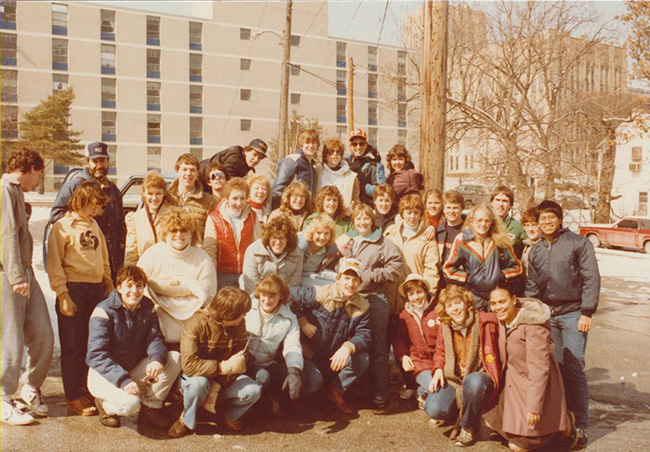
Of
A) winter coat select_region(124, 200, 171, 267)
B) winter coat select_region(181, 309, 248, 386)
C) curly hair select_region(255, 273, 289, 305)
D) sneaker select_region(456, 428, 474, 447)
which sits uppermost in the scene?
winter coat select_region(124, 200, 171, 267)

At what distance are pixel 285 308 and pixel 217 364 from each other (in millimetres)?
753

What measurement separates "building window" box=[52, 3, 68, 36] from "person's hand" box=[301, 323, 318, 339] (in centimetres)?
5610

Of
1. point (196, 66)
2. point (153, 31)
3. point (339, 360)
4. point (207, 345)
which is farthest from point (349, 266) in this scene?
point (153, 31)

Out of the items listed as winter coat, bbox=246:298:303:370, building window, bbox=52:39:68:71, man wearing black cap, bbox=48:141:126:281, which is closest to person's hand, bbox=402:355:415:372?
winter coat, bbox=246:298:303:370

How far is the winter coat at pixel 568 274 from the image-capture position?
4.75 meters

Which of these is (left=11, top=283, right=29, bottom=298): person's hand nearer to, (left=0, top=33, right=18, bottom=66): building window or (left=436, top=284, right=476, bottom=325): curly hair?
(left=436, top=284, right=476, bottom=325): curly hair

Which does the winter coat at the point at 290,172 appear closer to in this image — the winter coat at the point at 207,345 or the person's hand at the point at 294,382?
the winter coat at the point at 207,345

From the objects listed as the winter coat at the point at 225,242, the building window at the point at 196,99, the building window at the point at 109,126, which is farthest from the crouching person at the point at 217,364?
the building window at the point at 196,99

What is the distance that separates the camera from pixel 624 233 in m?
24.1

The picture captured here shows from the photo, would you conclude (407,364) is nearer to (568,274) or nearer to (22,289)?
(568,274)

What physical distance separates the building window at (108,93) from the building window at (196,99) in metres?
7.19

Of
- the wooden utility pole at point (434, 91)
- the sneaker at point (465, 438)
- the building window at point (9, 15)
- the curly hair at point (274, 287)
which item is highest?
the building window at point (9, 15)

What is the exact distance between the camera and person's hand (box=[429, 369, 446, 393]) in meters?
4.60

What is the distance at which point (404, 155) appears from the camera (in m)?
6.76
